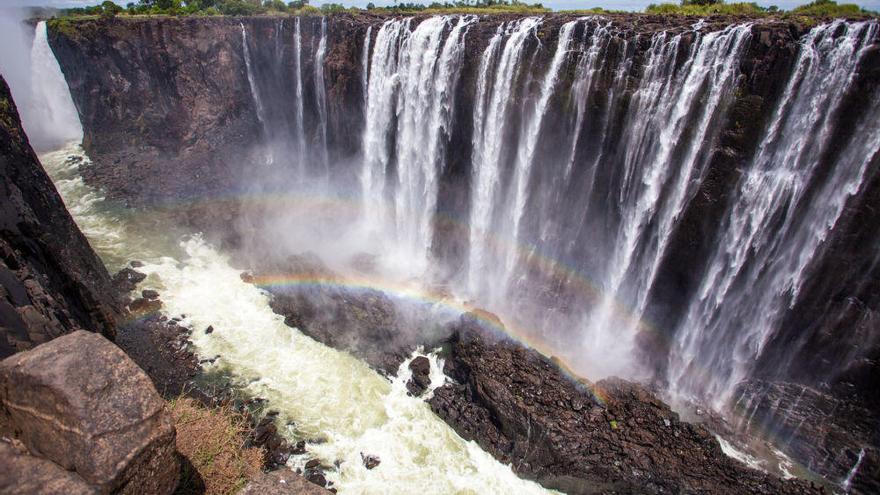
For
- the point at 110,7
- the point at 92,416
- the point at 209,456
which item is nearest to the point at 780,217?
the point at 209,456

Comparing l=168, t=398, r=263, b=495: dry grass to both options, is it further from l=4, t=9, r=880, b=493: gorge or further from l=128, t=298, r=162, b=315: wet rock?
l=128, t=298, r=162, b=315: wet rock

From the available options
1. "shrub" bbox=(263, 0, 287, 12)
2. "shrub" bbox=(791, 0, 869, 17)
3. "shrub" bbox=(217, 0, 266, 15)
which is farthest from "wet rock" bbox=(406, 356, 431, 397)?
"shrub" bbox=(263, 0, 287, 12)

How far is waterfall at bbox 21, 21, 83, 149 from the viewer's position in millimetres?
33188

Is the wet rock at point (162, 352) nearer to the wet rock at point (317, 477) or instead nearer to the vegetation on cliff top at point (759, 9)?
the wet rock at point (317, 477)

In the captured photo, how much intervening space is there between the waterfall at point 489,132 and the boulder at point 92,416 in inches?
558

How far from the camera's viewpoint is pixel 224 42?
26078 millimetres

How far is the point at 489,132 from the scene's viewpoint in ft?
55.1

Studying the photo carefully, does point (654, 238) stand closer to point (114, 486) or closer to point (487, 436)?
point (487, 436)

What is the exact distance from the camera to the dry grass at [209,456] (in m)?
6.00

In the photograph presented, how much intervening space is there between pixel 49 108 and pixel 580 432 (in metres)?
44.7

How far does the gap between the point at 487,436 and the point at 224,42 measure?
87.6 ft

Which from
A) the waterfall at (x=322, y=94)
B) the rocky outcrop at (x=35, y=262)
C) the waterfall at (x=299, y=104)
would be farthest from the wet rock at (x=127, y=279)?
the waterfall at (x=299, y=104)

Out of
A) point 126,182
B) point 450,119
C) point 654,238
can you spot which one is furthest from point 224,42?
point 654,238

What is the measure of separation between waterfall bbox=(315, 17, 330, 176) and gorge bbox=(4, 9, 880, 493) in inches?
6.9
